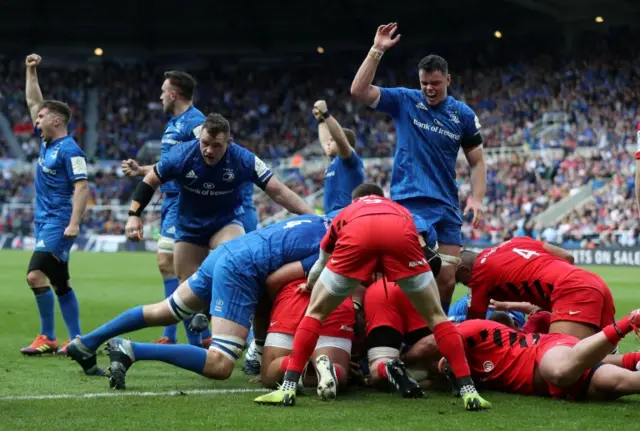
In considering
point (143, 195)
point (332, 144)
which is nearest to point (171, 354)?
point (143, 195)

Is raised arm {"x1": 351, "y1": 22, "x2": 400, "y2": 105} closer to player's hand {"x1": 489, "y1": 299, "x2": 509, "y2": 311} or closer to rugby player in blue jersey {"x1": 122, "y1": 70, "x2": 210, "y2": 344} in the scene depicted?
player's hand {"x1": 489, "y1": 299, "x2": 509, "y2": 311}

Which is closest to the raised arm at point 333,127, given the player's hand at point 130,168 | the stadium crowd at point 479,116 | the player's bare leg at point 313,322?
the player's hand at point 130,168

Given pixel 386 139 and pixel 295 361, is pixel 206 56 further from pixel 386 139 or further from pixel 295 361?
pixel 295 361

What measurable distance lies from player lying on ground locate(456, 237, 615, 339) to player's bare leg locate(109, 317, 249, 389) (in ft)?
6.75

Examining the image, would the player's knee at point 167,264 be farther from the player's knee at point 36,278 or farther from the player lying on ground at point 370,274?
the player lying on ground at point 370,274

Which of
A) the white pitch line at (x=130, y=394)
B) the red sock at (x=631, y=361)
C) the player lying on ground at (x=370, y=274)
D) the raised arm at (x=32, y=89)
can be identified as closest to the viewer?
the player lying on ground at (x=370, y=274)

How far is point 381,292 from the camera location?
7430 millimetres

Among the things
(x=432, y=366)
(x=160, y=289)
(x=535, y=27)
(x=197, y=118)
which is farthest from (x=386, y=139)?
(x=432, y=366)

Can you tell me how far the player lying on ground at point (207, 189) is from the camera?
8.30m

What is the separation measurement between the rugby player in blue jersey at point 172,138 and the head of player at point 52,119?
74 cm

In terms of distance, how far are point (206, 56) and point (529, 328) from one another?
45.8 m

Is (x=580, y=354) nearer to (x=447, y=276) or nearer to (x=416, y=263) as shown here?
(x=416, y=263)

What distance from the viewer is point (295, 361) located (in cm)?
631

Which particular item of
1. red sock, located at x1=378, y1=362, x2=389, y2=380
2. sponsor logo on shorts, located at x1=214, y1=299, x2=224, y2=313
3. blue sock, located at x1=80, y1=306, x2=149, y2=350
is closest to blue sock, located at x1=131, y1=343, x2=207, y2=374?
sponsor logo on shorts, located at x1=214, y1=299, x2=224, y2=313
